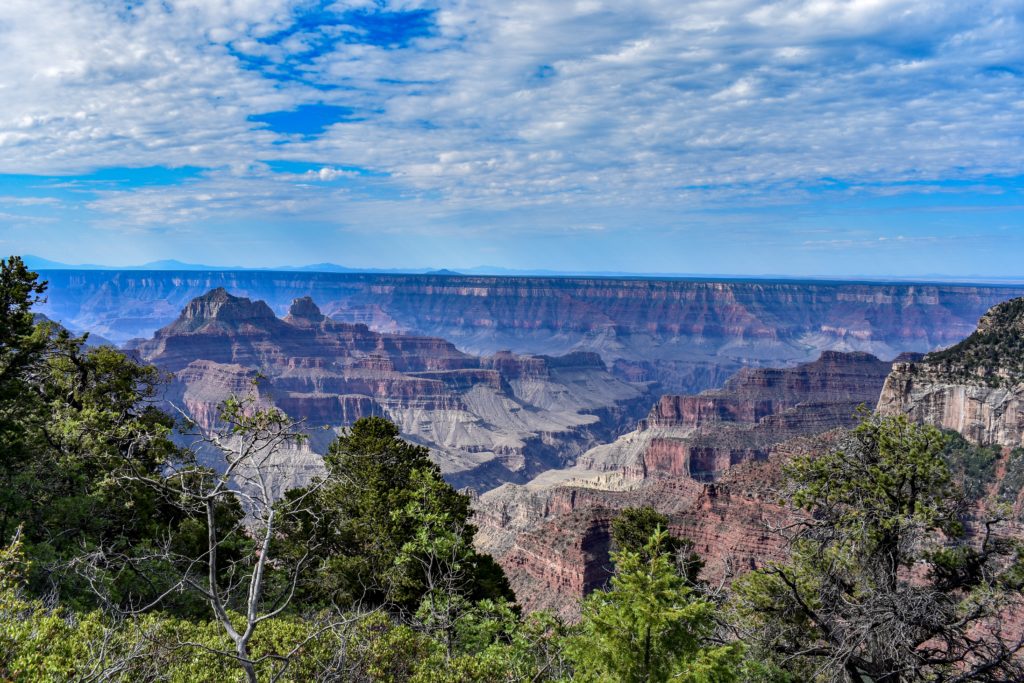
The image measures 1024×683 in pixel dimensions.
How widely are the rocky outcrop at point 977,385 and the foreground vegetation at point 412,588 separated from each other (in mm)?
57120

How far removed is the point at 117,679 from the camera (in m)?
13.6

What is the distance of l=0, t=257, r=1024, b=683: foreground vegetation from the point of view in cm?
1391

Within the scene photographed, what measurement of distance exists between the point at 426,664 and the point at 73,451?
20.7 metres

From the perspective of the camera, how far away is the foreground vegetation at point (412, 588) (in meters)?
13.9

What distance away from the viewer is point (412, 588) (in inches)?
1118

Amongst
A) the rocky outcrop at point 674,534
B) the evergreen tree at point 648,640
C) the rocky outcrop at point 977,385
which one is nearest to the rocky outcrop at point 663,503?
the rocky outcrop at point 674,534

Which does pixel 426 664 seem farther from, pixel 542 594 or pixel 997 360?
pixel 997 360

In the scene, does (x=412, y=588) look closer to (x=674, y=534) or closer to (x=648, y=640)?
(x=648, y=640)

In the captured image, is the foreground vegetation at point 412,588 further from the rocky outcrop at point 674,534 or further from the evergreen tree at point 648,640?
the rocky outcrop at point 674,534

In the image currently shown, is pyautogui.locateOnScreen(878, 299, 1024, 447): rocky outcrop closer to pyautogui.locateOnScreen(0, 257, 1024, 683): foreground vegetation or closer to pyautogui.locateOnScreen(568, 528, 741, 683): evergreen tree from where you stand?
pyautogui.locateOnScreen(0, 257, 1024, 683): foreground vegetation

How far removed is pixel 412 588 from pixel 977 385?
2687 inches

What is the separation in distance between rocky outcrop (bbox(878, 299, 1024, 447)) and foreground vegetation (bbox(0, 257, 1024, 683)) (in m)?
57.1

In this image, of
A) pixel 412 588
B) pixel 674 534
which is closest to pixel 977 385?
pixel 674 534

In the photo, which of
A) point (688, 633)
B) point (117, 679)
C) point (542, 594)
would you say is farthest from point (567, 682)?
point (542, 594)
